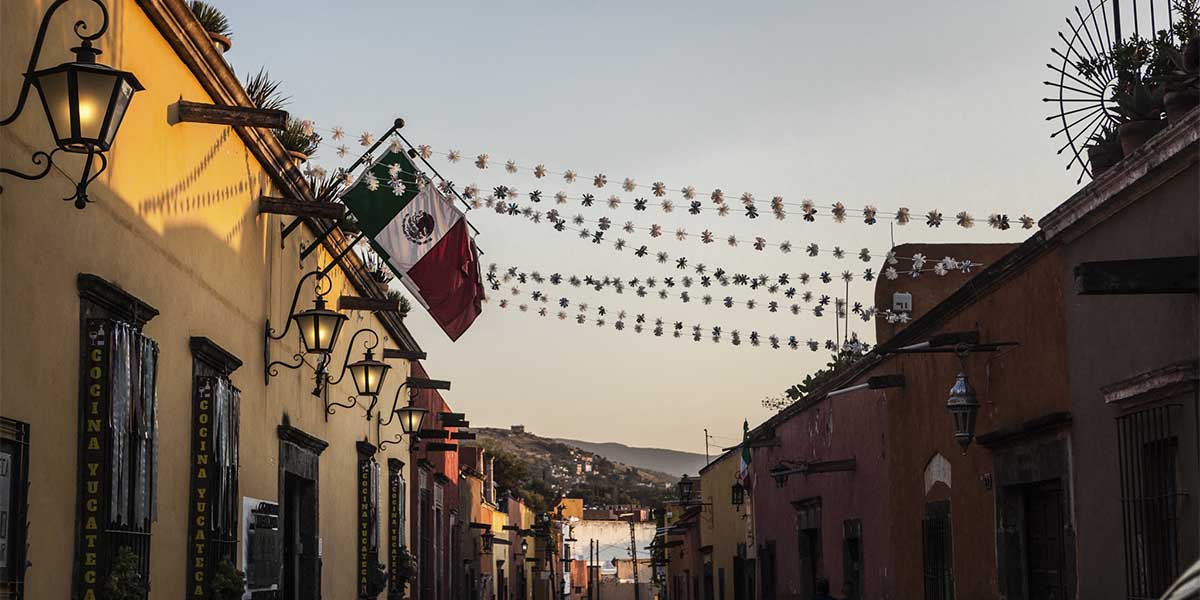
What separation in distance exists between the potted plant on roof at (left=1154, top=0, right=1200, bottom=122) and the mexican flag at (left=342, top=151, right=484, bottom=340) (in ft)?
18.5

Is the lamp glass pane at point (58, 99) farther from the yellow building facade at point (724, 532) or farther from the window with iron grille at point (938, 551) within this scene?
the yellow building facade at point (724, 532)

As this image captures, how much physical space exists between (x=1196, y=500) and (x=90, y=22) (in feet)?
20.0

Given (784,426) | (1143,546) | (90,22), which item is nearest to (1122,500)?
(1143,546)

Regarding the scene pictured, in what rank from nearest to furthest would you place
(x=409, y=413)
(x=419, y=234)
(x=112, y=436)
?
1. (x=112, y=436)
2. (x=419, y=234)
3. (x=409, y=413)

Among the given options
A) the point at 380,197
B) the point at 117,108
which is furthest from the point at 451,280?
the point at 117,108

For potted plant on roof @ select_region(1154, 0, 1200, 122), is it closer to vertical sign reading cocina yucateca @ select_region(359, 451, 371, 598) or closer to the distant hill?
vertical sign reading cocina yucateca @ select_region(359, 451, 371, 598)

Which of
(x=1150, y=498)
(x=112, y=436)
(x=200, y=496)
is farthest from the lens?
(x=200, y=496)

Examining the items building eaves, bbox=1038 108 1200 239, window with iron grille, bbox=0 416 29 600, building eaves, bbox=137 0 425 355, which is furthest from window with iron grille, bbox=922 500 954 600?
window with iron grille, bbox=0 416 29 600

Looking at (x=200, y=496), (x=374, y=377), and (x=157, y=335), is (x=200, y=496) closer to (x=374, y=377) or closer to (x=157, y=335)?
(x=157, y=335)

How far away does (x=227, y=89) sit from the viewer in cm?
952

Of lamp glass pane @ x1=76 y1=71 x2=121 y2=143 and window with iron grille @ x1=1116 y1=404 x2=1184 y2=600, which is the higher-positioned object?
lamp glass pane @ x1=76 y1=71 x2=121 y2=143

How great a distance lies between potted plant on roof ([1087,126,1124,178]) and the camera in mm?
9219

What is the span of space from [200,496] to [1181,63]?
6.63 metres

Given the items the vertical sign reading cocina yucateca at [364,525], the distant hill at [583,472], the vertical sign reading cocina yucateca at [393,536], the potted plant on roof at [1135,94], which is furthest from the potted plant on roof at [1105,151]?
the distant hill at [583,472]
